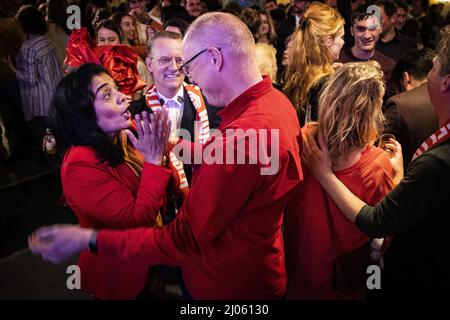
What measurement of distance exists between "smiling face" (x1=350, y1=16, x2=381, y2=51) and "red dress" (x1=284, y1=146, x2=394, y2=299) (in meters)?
1.87

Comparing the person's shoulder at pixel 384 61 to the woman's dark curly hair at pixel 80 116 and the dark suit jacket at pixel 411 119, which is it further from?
the woman's dark curly hair at pixel 80 116

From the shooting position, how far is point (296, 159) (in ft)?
4.75

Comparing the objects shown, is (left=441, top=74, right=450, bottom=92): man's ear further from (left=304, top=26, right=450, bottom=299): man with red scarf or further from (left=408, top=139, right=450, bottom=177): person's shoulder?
(left=408, top=139, right=450, bottom=177): person's shoulder

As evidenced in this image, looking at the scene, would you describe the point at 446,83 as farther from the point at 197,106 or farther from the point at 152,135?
Answer: the point at 197,106

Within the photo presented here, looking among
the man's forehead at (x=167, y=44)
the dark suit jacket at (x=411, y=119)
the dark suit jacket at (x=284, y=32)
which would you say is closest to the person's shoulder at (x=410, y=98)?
the dark suit jacket at (x=411, y=119)

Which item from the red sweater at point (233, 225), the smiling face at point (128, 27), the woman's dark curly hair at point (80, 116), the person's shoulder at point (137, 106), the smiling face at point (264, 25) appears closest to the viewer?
the red sweater at point (233, 225)

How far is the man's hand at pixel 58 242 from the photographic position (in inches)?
53.6

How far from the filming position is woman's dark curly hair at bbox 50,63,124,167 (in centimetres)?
157

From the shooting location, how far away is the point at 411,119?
227 centimetres

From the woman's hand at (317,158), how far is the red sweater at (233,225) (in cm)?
13

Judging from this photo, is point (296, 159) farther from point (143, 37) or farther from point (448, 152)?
point (143, 37)

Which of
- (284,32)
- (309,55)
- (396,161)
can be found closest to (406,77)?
(309,55)

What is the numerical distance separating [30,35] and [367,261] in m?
3.76

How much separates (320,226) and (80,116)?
3.07 ft
